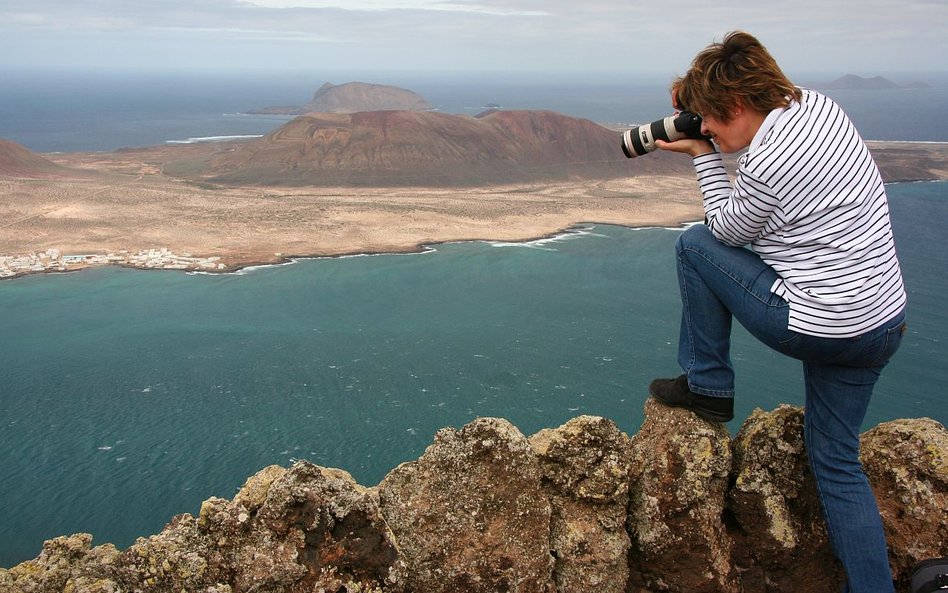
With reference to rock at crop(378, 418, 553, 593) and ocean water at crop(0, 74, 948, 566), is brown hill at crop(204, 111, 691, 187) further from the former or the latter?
rock at crop(378, 418, 553, 593)

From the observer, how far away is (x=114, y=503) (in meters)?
14.6

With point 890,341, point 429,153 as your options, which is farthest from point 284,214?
point 890,341

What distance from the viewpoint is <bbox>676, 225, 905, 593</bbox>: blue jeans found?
10.5 ft

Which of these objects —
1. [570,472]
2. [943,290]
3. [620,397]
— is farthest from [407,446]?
[943,290]

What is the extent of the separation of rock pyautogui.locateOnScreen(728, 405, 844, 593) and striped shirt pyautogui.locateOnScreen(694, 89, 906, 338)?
3.29 ft

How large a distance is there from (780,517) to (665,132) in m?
2.16

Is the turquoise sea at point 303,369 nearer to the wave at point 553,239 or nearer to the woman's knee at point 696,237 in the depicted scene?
the wave at point 553,239

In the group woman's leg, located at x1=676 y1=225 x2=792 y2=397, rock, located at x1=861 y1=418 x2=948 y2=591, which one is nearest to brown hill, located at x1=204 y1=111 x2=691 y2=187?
woman's leg, located at x1=676 y1=225 x2=792 y2=397

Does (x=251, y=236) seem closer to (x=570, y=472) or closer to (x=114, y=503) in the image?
(x=114, y=503)

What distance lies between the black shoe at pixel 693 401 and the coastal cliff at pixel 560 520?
0.32ft

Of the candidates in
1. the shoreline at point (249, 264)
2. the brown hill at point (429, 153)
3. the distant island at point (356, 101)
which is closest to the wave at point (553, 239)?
the shoreline at point (249, 264)

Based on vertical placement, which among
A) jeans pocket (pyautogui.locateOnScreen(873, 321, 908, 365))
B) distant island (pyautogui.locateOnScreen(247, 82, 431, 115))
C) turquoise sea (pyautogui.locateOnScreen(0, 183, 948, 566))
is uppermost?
distant island (pyautogui.locateOnScreen(247, 82, 431, 115))

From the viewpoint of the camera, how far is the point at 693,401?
12.7 ft

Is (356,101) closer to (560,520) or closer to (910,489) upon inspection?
(560,520)
